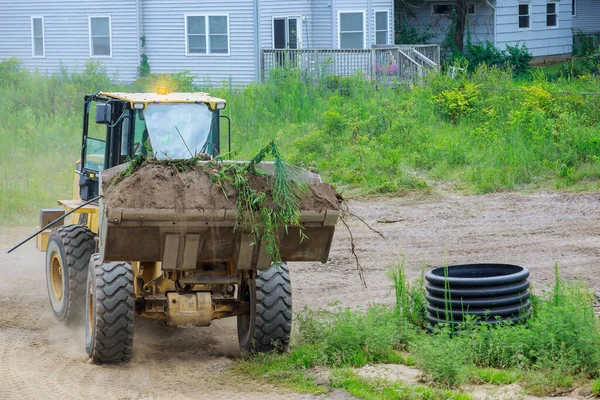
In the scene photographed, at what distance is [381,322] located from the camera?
9.22 meters

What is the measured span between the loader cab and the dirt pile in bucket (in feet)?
4.33

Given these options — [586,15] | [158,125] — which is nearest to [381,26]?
[586,15]

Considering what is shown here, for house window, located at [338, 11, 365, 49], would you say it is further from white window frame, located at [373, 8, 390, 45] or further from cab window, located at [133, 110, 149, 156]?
cab window, located at [133, 110, 149, 156]

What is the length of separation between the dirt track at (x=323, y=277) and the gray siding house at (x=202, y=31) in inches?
499

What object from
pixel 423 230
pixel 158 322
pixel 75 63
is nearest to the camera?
pixel 158 322

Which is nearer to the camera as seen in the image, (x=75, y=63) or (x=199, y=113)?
(x=199, y=113)

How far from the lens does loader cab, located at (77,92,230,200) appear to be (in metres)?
9.58

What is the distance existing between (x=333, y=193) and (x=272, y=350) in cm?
174

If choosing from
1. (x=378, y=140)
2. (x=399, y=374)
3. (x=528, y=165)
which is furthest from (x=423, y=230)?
(x=399, y=374)

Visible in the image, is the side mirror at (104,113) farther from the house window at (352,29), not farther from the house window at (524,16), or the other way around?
the house window at (524,16)

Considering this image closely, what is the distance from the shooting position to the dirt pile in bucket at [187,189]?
307 inches

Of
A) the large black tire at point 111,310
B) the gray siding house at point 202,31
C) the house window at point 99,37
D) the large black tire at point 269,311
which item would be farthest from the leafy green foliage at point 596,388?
the house window at point 99,37

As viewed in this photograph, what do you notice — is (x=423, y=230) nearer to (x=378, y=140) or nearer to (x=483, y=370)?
(x=378, y=140)

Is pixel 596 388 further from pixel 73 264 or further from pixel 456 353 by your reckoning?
pixel 73 264
